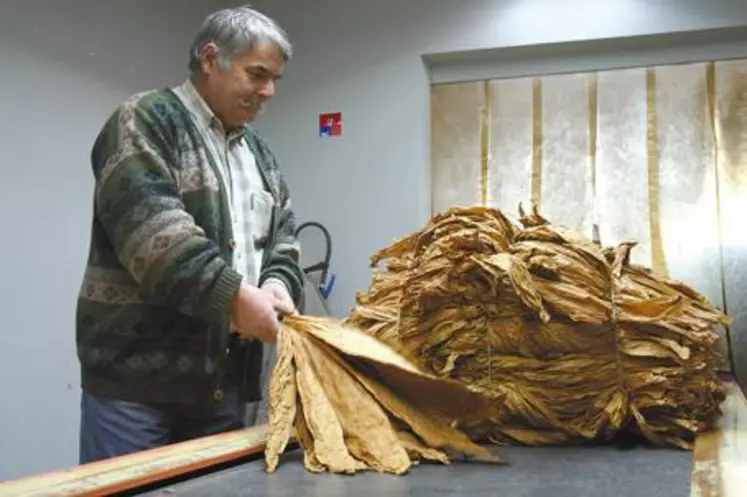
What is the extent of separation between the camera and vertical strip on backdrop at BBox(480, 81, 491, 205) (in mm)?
3309

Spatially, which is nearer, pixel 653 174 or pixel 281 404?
pixel 281 404

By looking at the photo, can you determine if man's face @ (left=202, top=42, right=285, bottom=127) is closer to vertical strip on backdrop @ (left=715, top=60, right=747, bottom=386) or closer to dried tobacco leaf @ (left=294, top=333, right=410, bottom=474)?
dried tobacco leaf @ (left=294, top=333, right=410, bottom=474)

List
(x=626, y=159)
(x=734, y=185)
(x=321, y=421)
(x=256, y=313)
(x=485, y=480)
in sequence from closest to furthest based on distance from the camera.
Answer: (x=485, y=480) → (x=321, y=421) → (x=256, y=313) → (x=734, y=185) → (x=626, y=159)

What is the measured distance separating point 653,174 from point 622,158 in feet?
0.43

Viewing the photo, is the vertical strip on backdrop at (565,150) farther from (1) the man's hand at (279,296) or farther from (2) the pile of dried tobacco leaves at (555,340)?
(2) the pile of dried tobacco leaves at (555,340)

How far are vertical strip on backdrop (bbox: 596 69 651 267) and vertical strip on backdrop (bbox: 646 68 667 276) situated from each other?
15 millimetres

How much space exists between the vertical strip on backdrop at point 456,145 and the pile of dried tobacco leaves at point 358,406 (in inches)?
82.2

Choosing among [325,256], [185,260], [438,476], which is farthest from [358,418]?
[325,256]

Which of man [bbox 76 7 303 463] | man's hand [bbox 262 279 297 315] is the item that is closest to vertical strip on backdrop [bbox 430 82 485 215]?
man [bbox 76 7 303 463]

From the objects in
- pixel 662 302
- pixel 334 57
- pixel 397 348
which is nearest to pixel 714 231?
pixel 334 57

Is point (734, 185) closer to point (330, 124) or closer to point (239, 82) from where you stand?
point (330, 124)

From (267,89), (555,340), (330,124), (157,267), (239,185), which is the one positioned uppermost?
(330,124)

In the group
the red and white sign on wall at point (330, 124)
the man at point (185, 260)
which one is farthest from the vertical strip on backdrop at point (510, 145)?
the man at point (185, 260)

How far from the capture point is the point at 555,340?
1288 mm
